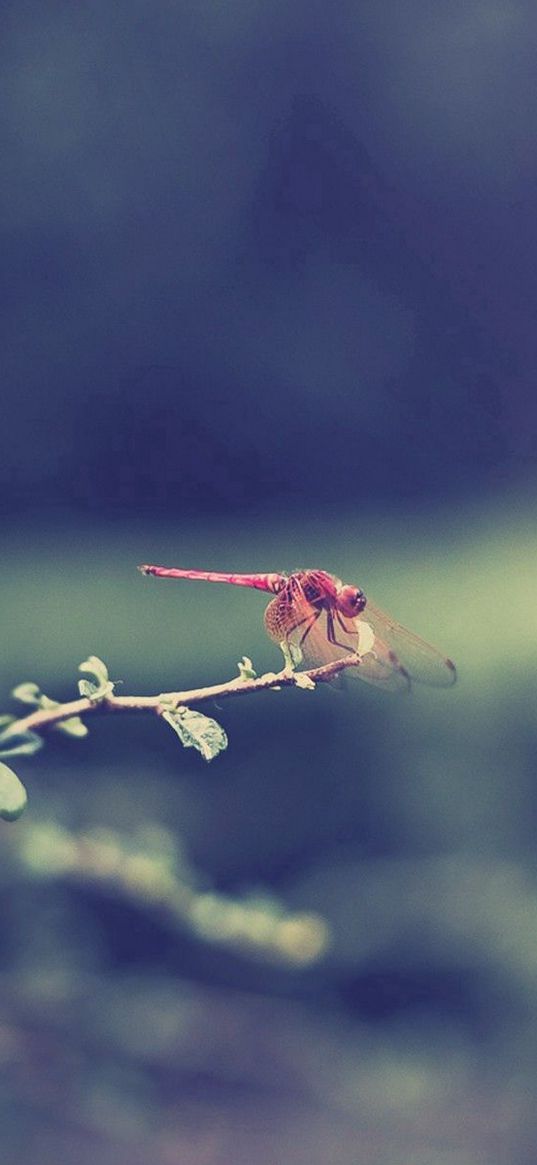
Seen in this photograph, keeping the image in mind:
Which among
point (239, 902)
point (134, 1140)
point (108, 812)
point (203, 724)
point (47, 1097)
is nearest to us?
point (203, 724)

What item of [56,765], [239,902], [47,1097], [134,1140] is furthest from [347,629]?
[56,765]

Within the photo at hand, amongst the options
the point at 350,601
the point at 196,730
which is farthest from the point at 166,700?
the point at 350,601

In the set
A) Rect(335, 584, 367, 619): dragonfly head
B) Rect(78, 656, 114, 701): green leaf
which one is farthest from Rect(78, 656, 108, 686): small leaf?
Rect(335, 584, 367, 619): dragonfly head

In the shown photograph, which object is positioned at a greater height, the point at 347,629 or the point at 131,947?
the point at 131,947

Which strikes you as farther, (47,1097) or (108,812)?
(108,812)

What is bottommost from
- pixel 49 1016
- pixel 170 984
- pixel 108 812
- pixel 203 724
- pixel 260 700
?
pixel 203 724

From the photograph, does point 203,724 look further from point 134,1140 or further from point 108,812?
point 108,812

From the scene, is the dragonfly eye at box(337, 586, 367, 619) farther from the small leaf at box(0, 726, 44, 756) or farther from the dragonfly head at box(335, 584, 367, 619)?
the small leaf at box(0, 726, 44, 756)
